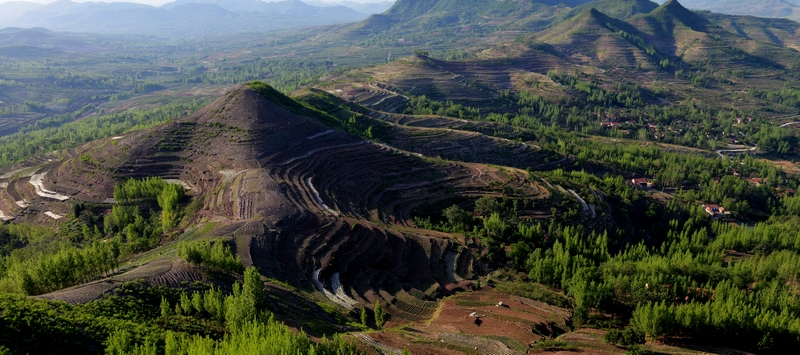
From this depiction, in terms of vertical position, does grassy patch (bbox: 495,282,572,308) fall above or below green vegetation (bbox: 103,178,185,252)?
below

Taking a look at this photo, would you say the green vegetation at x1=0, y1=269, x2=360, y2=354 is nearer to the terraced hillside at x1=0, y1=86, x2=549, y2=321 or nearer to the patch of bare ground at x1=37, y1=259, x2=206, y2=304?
the patch of bare ground at x1=37, y1=259, x2=206, y2=304

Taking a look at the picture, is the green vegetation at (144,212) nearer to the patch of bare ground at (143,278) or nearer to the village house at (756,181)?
the patch of bare ground at (143,278)

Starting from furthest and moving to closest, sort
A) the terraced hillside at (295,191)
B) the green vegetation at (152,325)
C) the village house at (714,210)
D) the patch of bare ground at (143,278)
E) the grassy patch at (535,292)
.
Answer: the village house at (714,210) → the terraced hillside at (295,191) → the grassy patch at (535,292) → the patch of bare ground at (143,278) → the green vegetation at (152,325)

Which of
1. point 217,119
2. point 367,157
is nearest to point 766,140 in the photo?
point 367,157

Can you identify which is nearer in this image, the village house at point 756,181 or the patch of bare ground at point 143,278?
the patch of bare ground at point 143,278

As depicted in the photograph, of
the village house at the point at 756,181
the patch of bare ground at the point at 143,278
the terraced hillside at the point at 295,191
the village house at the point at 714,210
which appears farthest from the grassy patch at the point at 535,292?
the village house at the point at 756,181

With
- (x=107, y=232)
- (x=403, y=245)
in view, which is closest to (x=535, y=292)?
(x=403, y=245)

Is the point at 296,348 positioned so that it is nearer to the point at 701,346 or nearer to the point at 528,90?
the point at 701,346

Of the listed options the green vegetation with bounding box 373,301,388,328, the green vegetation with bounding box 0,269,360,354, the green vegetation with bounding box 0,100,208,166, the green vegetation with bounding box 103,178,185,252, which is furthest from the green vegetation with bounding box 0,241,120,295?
the green vegetation with bounding box 0,100,208,166

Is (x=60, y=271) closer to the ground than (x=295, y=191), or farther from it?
farther from it

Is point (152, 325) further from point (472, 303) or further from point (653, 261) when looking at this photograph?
point (653, 261)

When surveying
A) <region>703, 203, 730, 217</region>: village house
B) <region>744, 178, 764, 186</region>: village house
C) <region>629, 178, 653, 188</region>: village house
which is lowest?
<region>703, 203, 730, 217</region>: village house
